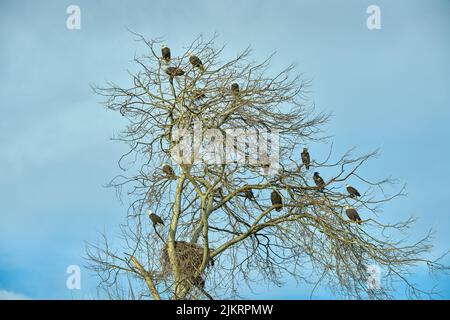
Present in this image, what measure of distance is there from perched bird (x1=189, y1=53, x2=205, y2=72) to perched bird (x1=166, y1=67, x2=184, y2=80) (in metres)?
0.24

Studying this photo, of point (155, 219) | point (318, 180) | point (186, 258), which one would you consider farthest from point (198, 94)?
point (186, 258)

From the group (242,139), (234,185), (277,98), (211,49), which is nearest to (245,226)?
(234,185)

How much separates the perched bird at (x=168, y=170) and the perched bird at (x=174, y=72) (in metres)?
1.50

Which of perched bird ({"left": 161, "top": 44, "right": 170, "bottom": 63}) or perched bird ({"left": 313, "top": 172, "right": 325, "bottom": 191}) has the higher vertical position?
perched bird ({"left": 161, "top": 44, "right": 170, "bottom": 63})

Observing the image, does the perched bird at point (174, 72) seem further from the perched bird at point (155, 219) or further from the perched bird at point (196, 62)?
the perched bird at point (155, 219)

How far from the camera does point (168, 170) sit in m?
10.0

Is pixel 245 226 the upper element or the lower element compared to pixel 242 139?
lower

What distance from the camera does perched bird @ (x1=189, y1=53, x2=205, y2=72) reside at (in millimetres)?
9984

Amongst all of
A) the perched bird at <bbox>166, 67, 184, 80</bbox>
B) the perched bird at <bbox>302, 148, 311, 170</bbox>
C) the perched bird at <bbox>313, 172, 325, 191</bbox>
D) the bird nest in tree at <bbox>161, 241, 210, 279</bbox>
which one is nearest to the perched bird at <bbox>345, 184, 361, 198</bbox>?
the perched bird at <bbox>313, 172, 325, 191</bbox>

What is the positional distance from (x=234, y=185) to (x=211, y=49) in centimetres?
236

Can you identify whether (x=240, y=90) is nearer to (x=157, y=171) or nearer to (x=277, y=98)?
(x=277, y=98)
